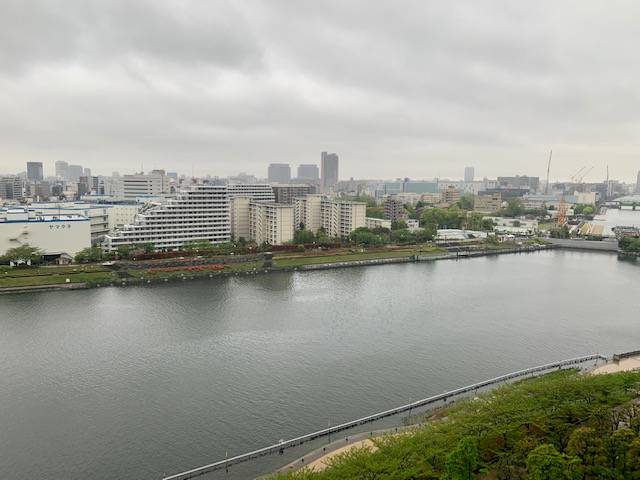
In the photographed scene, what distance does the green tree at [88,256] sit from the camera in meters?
19.8

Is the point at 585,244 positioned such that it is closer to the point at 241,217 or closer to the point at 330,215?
the point at 330,215

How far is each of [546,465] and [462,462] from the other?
0.94 m

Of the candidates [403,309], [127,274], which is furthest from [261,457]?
[127,274]

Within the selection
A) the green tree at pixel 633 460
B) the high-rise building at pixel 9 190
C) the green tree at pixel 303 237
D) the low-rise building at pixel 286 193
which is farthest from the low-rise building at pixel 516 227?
the high-rise building at pixel 9 190

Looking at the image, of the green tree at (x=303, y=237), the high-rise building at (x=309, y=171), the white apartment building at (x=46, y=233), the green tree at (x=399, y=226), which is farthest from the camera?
the high-rise building at (x=309, y=171)

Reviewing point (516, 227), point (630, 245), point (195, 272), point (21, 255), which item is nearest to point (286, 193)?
point (516, 227)

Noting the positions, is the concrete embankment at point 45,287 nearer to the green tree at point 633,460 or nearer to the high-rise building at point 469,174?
the green tree at point 633,460

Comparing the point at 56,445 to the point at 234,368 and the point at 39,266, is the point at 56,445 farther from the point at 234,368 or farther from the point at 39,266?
the point at 39,266

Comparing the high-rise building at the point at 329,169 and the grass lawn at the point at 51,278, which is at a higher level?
the high-rise building at the point at 329,169

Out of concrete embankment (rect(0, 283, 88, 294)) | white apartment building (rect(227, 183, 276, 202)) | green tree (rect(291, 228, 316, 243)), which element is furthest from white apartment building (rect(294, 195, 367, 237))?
concrete embankment (rect(0, 283, 88, 294))

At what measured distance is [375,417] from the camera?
8.12m

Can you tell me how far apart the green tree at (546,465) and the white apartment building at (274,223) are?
67.2ft

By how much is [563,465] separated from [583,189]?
103 meters

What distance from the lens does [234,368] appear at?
10.0 m
